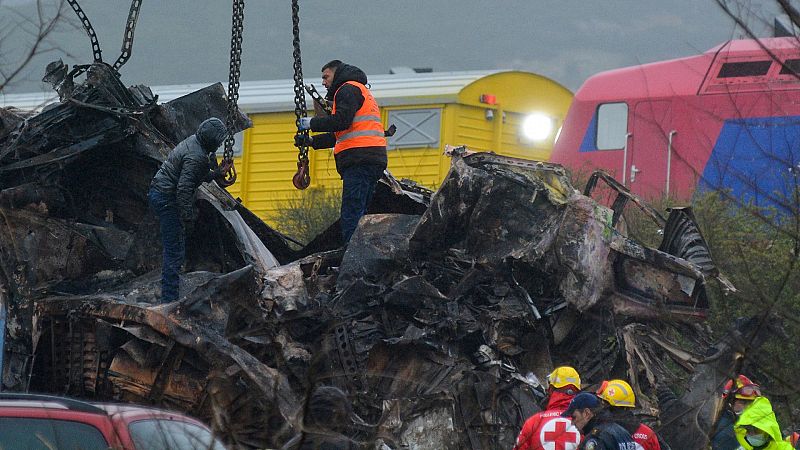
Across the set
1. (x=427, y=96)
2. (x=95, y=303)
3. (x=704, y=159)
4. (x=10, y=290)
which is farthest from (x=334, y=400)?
(x=427, y=96)

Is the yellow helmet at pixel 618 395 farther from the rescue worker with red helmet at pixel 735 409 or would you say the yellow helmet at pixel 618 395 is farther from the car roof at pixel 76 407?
the car roof at pixel 76 407

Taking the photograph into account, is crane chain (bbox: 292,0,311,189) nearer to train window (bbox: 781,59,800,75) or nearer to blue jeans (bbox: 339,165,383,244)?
blue jeans (bbox: 339,165,383,244)

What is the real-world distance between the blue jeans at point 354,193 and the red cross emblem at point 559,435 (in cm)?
400

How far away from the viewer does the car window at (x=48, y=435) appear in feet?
16.0

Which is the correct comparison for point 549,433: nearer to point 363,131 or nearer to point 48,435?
point 48,435

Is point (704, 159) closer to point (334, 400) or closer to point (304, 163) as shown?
point (304, 163)

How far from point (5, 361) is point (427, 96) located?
10764mm

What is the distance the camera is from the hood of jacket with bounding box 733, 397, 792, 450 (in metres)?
7.02

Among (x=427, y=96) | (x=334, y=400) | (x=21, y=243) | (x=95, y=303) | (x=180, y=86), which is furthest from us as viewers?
(x=180, y=86)

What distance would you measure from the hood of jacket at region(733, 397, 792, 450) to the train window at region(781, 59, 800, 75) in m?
2.79

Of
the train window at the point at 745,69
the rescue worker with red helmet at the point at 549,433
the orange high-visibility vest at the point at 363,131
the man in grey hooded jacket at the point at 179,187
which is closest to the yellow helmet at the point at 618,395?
the rescue worker with red helmet at the point at 549,433

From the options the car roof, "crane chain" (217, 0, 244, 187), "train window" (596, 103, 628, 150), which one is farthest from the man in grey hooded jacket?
"train window" (596, 103, 628, 150)

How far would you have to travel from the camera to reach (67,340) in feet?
28.5

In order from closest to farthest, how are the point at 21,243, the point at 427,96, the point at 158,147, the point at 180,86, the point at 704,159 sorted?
the point at 21,243 → the point at 158,147 → the point at 704,159 → the point at 427,96 → the point at 180,86
